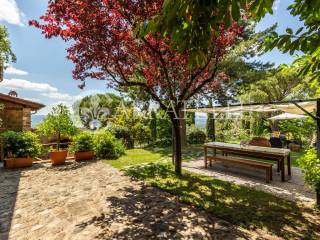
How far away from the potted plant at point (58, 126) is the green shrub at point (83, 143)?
1.43 ft

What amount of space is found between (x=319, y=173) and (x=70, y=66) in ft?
23.3

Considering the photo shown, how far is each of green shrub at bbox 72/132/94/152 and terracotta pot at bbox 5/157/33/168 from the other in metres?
2.00

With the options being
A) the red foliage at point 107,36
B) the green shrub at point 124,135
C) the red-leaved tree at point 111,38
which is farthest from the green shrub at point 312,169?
the green shrub at point 124,135

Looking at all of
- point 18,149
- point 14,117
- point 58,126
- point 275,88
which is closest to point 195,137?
point 275,88

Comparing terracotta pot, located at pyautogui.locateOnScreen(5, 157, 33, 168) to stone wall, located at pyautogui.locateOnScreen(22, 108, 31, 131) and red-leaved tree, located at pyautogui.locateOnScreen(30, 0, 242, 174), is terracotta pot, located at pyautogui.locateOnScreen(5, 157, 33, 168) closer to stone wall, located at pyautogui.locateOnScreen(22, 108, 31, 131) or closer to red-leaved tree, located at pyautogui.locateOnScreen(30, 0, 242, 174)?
stone wall, located at pyautogui.locateOnScreen(22, 108, 31, 131)

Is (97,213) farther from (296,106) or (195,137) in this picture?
(195,137)

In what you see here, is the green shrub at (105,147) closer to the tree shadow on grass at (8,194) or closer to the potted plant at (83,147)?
the potted plant at (83,147)

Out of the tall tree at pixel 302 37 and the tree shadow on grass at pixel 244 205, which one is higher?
the tall tree at pixel 302 37

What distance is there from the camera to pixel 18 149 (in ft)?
28.7

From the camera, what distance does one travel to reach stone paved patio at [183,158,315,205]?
17.9 feet

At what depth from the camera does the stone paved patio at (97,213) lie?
11.6ft

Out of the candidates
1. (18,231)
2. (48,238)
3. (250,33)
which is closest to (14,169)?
(18,231)

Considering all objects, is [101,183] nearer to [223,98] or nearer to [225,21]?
[225,21]

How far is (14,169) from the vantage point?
27.7 feet
